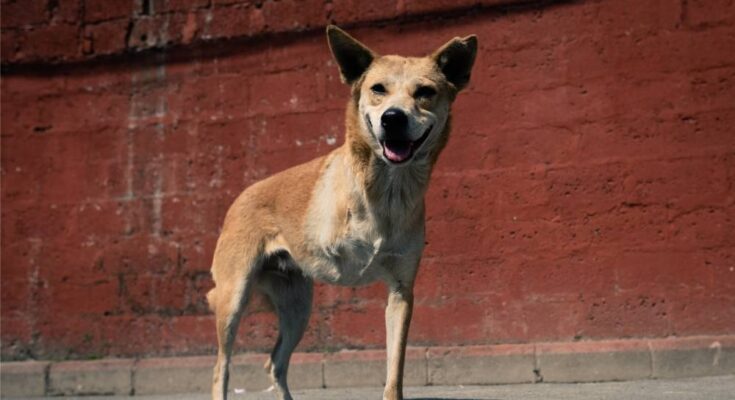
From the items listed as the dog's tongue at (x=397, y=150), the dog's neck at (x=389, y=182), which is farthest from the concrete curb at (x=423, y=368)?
the dog's tongue at (x=397, y=150)

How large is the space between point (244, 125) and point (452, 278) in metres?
2.16

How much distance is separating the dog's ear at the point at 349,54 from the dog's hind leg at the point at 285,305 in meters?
1.22

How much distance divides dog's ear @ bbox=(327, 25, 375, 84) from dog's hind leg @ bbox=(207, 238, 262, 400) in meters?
1.22

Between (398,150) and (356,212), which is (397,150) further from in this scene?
(356,212)

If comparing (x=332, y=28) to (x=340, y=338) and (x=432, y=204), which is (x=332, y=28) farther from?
(x=340, y=338)

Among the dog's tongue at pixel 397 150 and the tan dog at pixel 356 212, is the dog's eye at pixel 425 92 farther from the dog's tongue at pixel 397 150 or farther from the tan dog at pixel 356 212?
the dog's tongue at pixel 397 150

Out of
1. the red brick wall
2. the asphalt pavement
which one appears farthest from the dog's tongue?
the red brick wall

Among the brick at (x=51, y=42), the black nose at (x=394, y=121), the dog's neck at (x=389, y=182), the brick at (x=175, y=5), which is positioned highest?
the brick at (x=175, y=5)

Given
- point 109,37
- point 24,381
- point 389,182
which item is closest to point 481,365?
point 389,182

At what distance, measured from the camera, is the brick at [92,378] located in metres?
8.43

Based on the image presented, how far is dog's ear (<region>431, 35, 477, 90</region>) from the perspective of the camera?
5.64 meters

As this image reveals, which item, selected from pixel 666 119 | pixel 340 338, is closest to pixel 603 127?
pixel 666 119

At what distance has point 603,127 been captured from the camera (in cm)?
769

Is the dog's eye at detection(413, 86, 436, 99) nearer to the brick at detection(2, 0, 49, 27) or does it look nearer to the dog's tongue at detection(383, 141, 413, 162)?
the dog's tongue at detection(383, 141, 413, 162)
